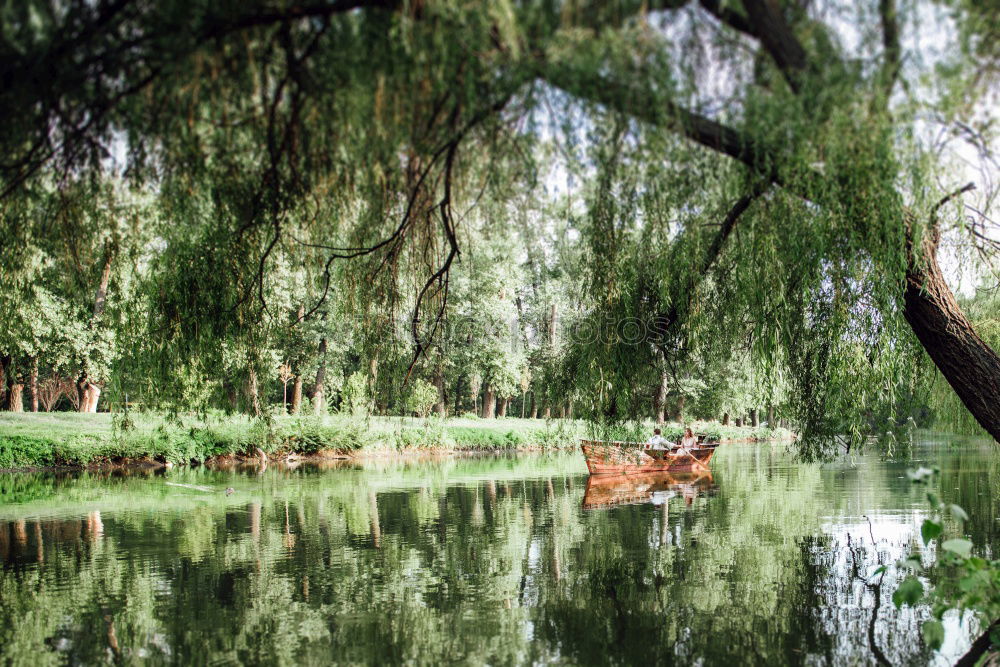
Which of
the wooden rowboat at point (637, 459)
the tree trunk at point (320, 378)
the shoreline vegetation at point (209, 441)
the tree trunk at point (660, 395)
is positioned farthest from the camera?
the tree trunk at point (320, 378)

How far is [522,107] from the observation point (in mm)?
3918

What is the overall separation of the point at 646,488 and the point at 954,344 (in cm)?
1253

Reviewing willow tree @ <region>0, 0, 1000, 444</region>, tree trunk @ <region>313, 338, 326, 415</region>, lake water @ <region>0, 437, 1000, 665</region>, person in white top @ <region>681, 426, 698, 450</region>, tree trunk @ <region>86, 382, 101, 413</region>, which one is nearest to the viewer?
willow tree @ <region>0, 0, 1000, 444</region>

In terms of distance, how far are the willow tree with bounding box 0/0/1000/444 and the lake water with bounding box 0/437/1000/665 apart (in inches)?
80.0

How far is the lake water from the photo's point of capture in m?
5.36

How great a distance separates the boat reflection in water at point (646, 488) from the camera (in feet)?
46.7

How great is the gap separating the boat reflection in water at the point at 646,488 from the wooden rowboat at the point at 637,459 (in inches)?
7.3

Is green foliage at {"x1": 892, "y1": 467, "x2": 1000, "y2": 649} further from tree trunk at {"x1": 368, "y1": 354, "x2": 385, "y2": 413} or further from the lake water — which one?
tree trunk at {"x1": 368, "y1": 354, "x2": 385, "y2": 413}

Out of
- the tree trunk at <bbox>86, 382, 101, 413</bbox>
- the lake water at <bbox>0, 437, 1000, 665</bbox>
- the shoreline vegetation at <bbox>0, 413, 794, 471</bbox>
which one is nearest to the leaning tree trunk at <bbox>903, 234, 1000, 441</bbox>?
the lake water at <bbox>0, 437, 1000, 665</bbox>

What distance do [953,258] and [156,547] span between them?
27.7 feet

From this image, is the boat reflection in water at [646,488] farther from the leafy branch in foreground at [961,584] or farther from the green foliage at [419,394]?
the leafy branch in foreground at [961,584]

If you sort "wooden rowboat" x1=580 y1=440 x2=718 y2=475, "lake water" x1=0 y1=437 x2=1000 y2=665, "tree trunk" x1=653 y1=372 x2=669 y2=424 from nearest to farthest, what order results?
1. "lake water" x1=0 y1=437 x2=1000 y2=665
2. "tree trunk" x1=653 y1=372 x2=669 y2=424
3. "wooden rowboat" x1=580 y1=440 x2=718 y2=475

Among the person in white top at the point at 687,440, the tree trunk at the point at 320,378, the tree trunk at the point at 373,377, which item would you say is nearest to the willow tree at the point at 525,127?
the tree trunk at the point at 373,377

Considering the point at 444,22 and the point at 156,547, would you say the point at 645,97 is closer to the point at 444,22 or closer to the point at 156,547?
the point at 444,22
